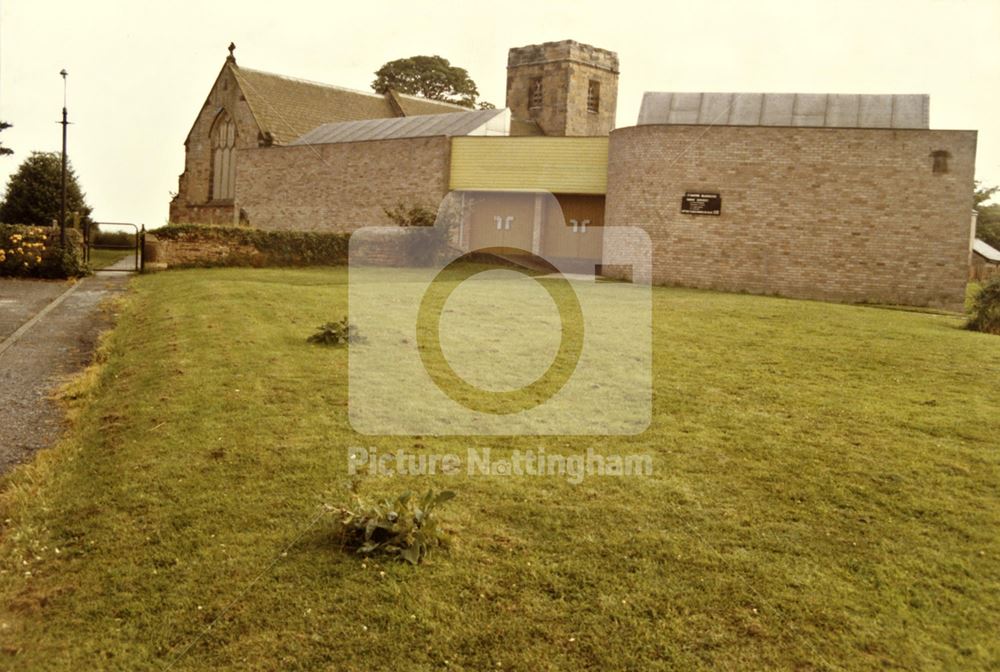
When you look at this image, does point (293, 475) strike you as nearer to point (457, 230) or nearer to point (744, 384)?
point (744, 384)

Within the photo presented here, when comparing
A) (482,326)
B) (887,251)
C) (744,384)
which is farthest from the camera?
(887,251)

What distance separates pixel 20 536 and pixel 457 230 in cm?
2716

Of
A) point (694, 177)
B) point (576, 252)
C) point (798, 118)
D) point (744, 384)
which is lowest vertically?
point (744, 384)

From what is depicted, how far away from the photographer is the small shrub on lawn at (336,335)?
11602 mm

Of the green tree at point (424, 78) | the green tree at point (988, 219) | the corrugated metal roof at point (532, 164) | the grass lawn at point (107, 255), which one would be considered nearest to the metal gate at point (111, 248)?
the grass lawn at point (107, 255)

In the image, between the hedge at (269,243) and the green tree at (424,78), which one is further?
the green tree at (424,78)

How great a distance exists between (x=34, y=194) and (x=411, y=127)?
20605mm

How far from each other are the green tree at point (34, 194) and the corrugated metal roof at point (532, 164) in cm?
2278

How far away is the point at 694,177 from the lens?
86.9 feet

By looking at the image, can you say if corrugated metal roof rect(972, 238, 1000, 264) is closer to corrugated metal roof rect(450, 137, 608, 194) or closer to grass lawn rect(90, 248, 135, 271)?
corrugated metal roof rect(450, 137, 608, 194)

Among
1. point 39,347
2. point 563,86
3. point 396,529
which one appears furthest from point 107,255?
point 396,529

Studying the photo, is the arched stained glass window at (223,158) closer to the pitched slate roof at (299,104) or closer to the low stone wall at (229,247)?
the pitched slate roof at (299,104)

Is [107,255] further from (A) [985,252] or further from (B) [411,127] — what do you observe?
(A) [985,252]

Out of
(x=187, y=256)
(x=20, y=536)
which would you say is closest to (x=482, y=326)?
(x=20, y=536)
